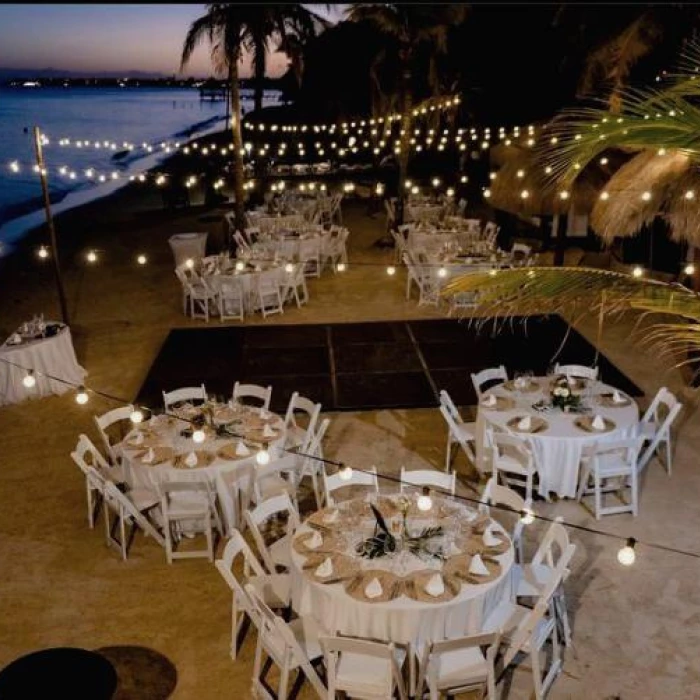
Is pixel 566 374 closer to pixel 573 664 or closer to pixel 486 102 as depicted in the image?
pixel 573 664

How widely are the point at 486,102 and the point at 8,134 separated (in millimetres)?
52779

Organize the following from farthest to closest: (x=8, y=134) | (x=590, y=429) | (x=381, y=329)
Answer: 1. (x=8, y=134)
2. (x=381, y=329)
3. (x=590, y=429)

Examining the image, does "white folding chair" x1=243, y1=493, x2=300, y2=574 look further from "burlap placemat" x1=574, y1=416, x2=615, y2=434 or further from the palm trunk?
the palm trunk

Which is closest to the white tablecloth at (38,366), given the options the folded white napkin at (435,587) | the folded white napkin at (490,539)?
the folded white napkin at (490,539)

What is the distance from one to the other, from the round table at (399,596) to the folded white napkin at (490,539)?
0.15 ft

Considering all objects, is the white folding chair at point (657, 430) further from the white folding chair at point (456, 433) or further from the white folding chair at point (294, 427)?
the white folding chair at point (294, 427)

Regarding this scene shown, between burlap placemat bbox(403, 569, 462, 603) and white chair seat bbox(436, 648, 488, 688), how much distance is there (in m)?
0.32

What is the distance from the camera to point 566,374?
8133 millimetres

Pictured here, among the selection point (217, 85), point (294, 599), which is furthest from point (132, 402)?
point (217, 85)

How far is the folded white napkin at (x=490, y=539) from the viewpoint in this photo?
5.28 m

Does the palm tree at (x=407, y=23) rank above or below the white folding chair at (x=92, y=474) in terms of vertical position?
above

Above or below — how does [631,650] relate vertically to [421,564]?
below

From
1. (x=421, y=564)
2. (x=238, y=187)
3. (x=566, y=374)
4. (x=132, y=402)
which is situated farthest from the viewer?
(x=238, y=187)

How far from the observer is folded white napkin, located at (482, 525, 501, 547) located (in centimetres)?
528
